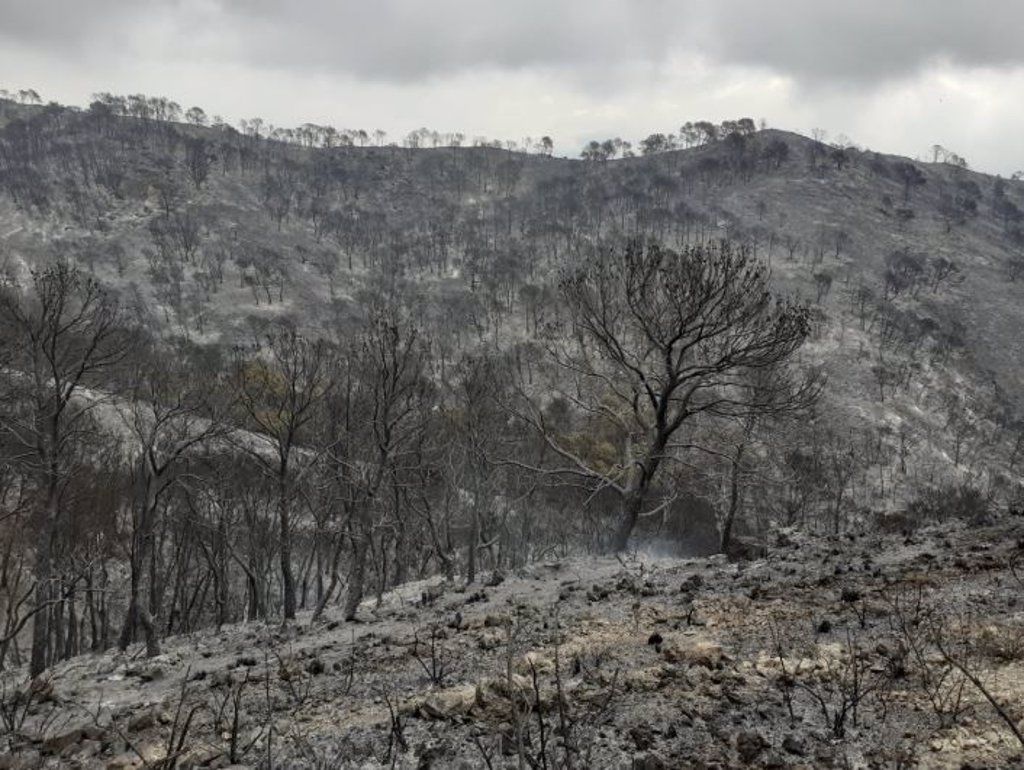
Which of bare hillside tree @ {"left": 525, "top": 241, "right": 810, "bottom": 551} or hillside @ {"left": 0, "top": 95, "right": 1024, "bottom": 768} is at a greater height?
bare hillside tree @ {"left": 525, "top": 241, "right": 810, "bottom": 551}

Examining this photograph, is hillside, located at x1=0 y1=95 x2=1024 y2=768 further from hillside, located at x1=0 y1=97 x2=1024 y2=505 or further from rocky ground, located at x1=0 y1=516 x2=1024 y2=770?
hillside, located at x1=0 y1=97 x2=1024 y2=505

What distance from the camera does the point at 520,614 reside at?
8.75m

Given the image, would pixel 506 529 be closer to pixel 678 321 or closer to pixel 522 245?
pixel 678 321

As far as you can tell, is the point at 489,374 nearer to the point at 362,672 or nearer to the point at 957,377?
the point at 362,672

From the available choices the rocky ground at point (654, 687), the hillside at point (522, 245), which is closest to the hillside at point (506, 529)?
the rocky ground at point (654, 687)

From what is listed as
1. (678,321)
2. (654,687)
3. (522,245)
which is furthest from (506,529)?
(522,245)

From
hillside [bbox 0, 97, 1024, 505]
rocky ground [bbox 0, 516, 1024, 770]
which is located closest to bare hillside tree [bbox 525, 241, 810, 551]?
rocky ground [bbox 0, 516, 1024, 770]

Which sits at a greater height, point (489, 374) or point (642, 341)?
point (642, 341)

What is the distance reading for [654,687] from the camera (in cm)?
553

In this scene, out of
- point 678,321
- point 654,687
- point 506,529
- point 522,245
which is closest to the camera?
point 654,687

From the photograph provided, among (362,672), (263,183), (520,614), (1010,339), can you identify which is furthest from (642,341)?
(263,183)

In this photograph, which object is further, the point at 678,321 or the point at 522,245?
the point at 522,245

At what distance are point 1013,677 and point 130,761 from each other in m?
7.15

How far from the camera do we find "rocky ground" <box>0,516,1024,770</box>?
4.39 meters
